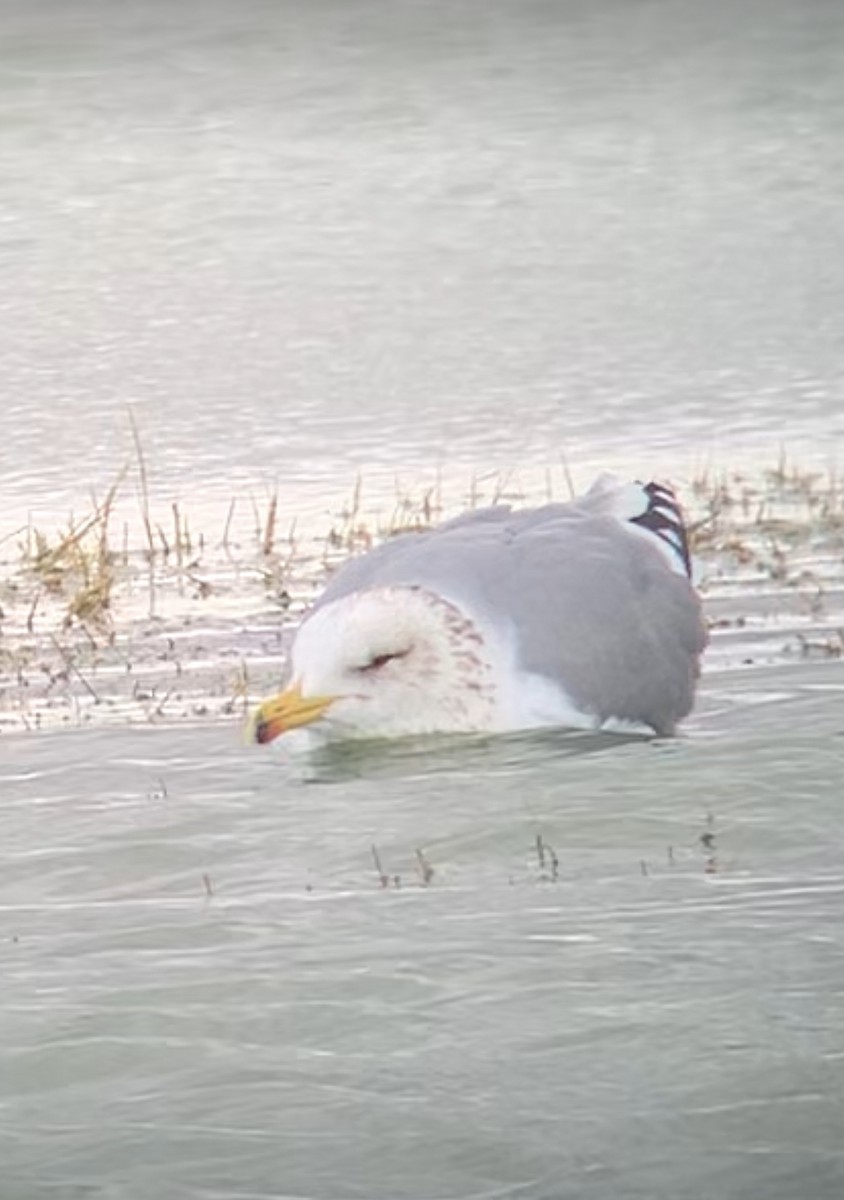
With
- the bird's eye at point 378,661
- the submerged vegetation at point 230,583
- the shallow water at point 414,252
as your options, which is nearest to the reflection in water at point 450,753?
the bird's eye at point 378,661

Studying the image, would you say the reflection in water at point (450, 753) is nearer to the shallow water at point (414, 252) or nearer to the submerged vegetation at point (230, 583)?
the submerged vegetation at point (230, 583)

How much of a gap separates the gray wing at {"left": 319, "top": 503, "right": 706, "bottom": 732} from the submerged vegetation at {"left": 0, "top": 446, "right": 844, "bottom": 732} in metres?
0.62

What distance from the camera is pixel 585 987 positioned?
19.8 feet

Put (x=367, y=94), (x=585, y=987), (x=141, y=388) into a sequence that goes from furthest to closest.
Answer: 1. (x=367, y=94)
2. (x=141, y=388)
3. (x=585, y=987)

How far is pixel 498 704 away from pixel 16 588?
99.5 inches

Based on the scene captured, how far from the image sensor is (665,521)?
8664 mm

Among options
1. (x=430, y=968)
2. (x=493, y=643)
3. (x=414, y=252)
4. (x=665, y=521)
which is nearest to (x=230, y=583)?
(x=665, y=521)

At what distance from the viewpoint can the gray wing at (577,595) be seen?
805cm

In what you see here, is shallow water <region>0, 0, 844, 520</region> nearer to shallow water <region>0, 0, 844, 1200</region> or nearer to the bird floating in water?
shallow water <region>0, 0, 844, 1200</region>

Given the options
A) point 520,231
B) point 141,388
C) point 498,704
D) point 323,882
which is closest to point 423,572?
point 498,704

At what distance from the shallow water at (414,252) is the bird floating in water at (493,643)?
10.0ft

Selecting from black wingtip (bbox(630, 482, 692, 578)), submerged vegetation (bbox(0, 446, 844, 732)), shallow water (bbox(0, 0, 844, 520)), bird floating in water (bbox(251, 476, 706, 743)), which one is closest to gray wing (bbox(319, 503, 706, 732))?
bird floating in water (bbox(251, 476, 706, 743))

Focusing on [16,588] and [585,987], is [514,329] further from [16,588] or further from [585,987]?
[585,987]

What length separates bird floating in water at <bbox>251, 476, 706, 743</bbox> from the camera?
8.02m
